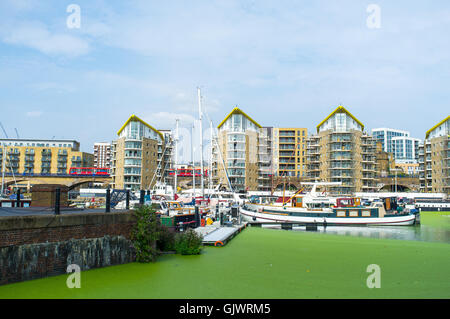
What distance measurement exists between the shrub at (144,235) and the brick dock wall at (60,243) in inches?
10.0

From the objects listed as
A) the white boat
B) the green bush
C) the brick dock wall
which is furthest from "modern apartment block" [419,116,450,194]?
the brick dock wall

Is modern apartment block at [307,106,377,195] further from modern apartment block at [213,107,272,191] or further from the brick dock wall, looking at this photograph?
the brick dock wall

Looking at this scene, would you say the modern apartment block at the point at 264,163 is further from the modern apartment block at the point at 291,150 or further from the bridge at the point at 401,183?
the bridge at the point at 401,183

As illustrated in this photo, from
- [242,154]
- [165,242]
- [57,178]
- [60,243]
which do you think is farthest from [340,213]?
[57,178]

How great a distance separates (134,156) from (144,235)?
267 feet

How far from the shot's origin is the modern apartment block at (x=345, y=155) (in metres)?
91.8

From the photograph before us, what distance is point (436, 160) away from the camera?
93.3m

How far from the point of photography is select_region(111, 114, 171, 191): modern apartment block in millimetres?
93312

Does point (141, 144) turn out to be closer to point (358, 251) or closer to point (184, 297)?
point (358, 251)

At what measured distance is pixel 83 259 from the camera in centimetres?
1324

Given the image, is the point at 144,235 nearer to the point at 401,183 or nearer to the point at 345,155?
the point at 345,155

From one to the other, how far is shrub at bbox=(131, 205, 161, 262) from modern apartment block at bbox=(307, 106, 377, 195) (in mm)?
80714
